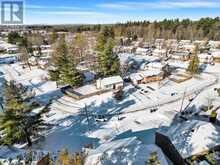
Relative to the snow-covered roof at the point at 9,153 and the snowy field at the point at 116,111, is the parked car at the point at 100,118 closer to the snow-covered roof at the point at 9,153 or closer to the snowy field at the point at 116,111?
the snowy field at the point at 116,111

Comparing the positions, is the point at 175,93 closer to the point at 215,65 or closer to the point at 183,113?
the point at 183,113

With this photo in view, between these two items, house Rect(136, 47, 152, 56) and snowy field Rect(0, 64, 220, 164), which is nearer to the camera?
snowy field Rect(0, 64, 220, 164)

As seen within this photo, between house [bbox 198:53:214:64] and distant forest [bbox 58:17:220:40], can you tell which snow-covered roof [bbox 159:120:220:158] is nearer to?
house [bbox 198:53:214:64]

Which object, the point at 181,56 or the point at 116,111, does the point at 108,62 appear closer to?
the point at 116,111

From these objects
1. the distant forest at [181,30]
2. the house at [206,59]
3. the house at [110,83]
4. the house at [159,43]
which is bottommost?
the house at [110,83]

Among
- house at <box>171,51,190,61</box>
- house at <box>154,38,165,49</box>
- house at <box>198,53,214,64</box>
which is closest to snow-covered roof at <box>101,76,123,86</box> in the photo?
house at <box>171,51,190,61</box>

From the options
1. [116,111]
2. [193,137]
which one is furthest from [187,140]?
[116,111]

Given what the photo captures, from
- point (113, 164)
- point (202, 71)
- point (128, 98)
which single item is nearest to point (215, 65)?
point (202, 71)

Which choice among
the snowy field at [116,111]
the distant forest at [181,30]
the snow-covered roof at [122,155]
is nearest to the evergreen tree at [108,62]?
the snowy field at [116,111]
